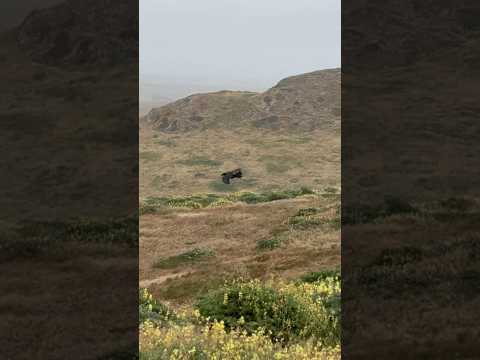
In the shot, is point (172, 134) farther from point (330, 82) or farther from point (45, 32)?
point (45, 32)

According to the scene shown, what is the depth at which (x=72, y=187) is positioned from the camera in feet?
19.5

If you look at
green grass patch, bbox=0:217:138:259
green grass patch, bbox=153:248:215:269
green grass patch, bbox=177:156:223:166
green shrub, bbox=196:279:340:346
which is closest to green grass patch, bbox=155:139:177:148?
green grass patch, bbox=177:156:223:166

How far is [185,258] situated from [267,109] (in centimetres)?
10234

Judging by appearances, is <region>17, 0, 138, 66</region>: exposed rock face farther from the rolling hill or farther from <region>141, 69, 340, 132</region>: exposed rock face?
<region>141, 69, 340, 132</region>: exposed rock face

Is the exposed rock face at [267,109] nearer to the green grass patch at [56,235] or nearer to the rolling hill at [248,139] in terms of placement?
the rolling hill at [248,139]

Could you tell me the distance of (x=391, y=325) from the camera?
19.4ft

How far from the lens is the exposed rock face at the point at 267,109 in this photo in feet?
385

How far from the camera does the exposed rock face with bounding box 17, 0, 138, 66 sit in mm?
5797

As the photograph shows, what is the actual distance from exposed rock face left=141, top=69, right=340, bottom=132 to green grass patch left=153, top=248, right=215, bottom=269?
9091 centimetres

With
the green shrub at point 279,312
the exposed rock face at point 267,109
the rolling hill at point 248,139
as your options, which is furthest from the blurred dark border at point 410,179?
the exposed rock face at point 267,109

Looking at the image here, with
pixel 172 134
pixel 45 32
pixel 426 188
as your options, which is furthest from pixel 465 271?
pixel 172 134

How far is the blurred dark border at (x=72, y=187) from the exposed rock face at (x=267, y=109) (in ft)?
354

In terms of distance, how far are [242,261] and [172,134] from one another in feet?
321

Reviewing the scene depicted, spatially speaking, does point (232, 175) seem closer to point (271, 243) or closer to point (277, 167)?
point (277, 167)
